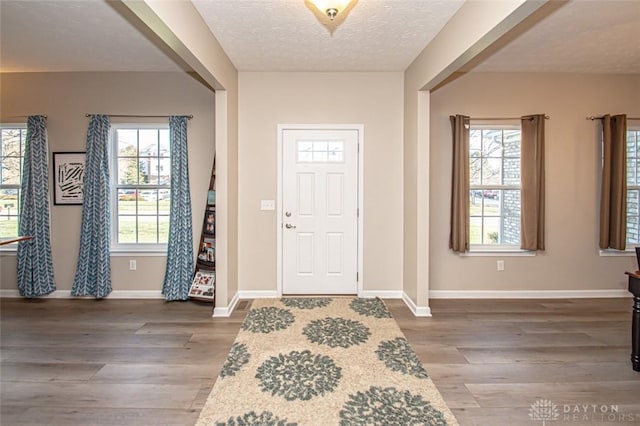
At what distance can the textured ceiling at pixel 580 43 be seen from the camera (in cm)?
276

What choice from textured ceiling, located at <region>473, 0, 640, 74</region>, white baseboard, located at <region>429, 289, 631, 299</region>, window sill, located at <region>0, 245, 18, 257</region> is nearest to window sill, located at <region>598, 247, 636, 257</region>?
white baseboard, located at <region>429, 289, 631, 299</region>

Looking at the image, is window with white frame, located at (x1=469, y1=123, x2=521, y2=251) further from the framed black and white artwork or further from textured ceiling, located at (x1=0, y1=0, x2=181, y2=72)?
the framed black and white artwork

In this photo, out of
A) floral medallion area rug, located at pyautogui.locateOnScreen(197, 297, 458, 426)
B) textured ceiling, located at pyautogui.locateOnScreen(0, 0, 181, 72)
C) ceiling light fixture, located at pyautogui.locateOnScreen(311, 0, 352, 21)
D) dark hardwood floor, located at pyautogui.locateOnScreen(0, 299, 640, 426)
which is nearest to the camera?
floral medallion area rug, located at pyautogui.locateOnScreen(197, 297, 458, 426)

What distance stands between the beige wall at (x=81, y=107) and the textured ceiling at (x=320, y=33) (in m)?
0.86

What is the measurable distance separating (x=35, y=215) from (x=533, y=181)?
607cm

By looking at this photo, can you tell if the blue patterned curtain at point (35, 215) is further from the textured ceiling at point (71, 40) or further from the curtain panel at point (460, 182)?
the curtain panel at point (460, 182)

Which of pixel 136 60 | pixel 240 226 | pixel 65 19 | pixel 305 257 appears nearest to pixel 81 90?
pixel 136 60

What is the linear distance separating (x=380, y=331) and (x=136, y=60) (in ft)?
12.9

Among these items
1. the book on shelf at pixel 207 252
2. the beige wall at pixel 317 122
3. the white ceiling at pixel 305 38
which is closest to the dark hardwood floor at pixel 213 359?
the book on shelf at pixel 207 252

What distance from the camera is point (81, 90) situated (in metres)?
4.08

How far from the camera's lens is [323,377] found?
2338mm

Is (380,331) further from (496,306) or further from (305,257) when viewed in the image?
(496,306)

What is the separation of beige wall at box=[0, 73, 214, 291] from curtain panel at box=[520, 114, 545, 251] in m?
3.87

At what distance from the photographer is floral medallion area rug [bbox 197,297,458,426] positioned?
1.94m
